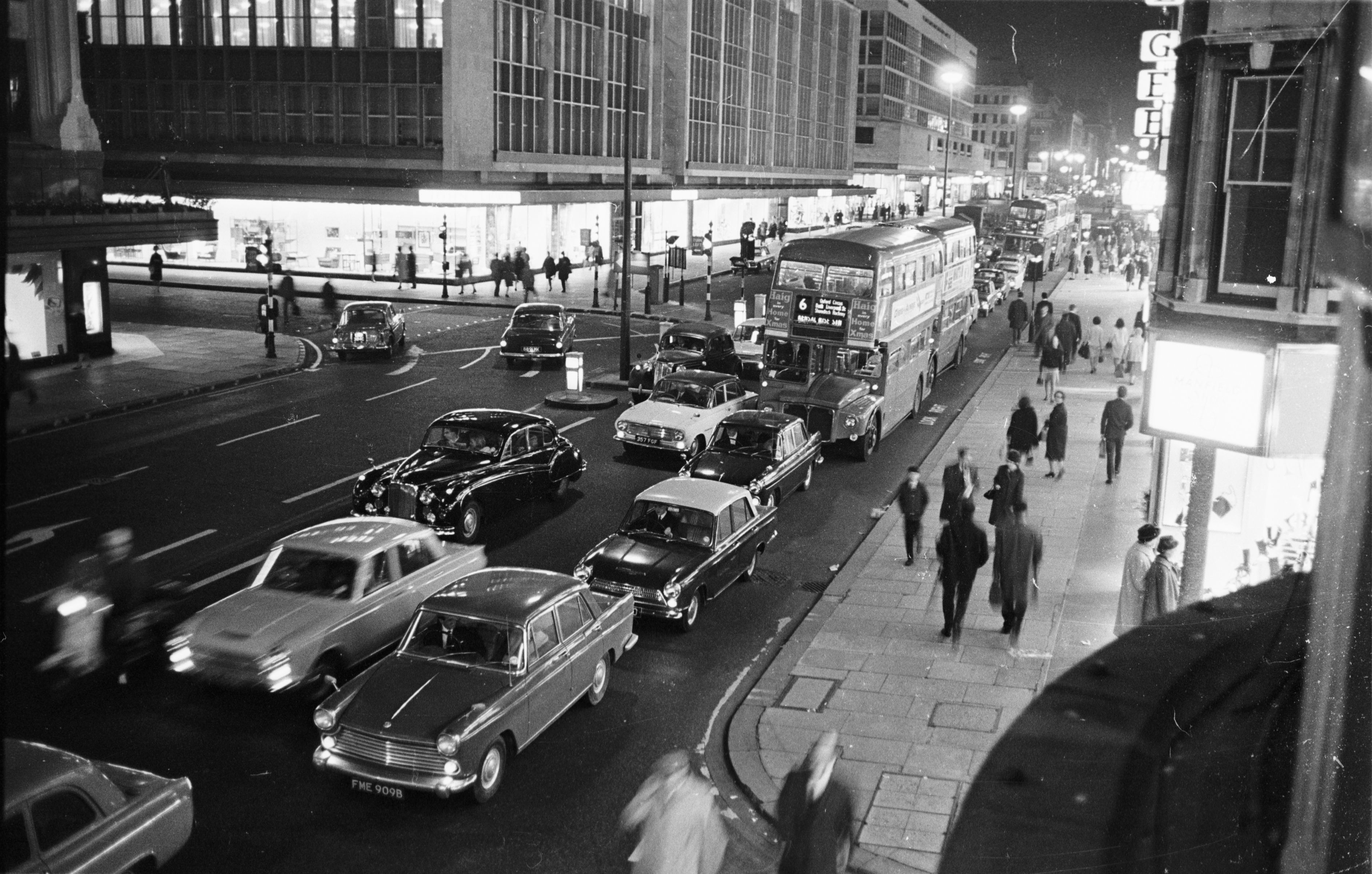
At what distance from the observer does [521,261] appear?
45438 mm

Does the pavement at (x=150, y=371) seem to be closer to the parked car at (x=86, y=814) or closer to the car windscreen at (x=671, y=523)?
the car windscreen at (x=671, y=523)

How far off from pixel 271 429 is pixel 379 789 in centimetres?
1465

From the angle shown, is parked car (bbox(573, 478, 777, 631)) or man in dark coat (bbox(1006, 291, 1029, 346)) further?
man in dark coat (bbox(1006, 291, 1029, 346))

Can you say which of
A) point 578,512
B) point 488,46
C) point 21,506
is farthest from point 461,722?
point 488,46

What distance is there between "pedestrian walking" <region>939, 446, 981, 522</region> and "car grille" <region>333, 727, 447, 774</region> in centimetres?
672

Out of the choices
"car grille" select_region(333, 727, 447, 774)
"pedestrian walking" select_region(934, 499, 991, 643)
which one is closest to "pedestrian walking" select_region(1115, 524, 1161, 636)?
"pedestrian walking" select_region(934, 499, 991, 643)

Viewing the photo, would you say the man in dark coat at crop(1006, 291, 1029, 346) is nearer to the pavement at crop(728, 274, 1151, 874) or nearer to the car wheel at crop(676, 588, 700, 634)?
the pavement at crop(728, 274, 1151, 874)

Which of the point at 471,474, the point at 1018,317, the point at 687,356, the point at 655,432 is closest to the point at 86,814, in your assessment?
the point at 471,474

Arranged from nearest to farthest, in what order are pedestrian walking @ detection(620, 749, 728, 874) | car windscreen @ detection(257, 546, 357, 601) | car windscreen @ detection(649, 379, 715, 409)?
pedestrian walking @ detection(620, 749, 728, 874) → car windscreen @ detection(257, 546, 357, 601) → car windscreen @ detection(649, 379, 715, 409)

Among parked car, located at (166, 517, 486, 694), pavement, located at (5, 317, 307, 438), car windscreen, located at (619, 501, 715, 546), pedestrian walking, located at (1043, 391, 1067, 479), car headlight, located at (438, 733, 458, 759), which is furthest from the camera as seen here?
pavement, located at (5, 317, 307, 438)

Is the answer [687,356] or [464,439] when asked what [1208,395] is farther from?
[687,356]

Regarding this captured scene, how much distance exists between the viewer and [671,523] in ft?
45.5

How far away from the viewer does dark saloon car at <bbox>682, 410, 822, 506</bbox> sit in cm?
1741

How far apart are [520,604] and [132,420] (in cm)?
1565
